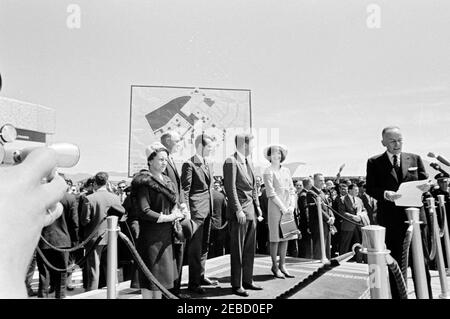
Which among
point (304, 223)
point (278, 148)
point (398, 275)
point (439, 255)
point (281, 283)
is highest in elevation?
point (278, 148)

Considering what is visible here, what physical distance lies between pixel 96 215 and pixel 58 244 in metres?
0.53

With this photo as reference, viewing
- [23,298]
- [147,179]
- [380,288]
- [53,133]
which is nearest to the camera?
[23,298]

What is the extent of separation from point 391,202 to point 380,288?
1.49 meters

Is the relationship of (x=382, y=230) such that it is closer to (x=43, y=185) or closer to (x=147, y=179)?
(x=43, y=185)

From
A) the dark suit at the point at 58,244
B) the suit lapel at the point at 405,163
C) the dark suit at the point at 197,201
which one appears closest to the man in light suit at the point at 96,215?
the dark suit at the point at 58,244

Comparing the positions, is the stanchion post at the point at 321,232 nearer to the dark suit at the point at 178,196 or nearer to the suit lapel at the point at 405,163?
the suit lapel at the point at 405,163

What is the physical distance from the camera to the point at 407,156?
279 centimetres

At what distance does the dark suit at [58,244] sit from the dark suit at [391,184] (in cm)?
333

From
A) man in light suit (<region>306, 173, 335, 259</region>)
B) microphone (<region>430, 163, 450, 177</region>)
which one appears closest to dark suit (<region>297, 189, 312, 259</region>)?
man in light suit (<region>306, 173, 335, 259</region>)

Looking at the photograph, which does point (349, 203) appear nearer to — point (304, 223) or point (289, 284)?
point (304, 223)

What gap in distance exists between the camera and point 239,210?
3.00m

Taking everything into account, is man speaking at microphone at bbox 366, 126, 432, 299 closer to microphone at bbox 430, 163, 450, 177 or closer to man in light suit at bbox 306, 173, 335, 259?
microphone at bbox 430, 163, 450, 177

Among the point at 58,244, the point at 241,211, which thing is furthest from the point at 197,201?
the point at 58,244
